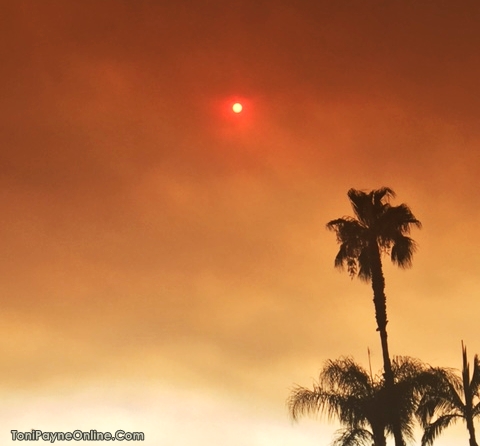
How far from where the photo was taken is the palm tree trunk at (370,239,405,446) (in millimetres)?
42469

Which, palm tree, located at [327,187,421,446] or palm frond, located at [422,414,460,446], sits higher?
palm tree, located at [327,187,421,446]

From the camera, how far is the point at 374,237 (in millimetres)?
45125

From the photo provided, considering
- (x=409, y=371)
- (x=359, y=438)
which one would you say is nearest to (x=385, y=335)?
(x=409, y=371)

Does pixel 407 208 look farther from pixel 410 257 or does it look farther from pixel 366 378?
pixel 366 378

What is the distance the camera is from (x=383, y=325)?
43.8m

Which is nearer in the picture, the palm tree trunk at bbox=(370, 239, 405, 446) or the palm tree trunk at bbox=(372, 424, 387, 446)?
the palm tree trunk at bbox=(370, 239, 405, 446)

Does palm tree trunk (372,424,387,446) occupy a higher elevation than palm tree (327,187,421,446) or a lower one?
lower

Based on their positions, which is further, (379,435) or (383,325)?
(383,325)

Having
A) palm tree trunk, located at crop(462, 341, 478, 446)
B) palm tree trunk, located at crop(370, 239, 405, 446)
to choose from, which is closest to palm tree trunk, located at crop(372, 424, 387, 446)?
palm tree trunk, located at crop(370, 239, 405, 446)

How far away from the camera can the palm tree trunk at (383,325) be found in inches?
1672

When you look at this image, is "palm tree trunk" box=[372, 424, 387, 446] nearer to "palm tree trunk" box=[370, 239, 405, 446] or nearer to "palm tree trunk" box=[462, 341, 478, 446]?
"palm tree trunk" box=[370, 239, 405, 446]

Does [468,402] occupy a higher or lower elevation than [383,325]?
lower

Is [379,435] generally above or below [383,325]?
below

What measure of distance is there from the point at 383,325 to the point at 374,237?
4.09 meters
